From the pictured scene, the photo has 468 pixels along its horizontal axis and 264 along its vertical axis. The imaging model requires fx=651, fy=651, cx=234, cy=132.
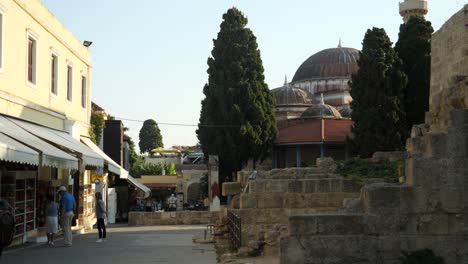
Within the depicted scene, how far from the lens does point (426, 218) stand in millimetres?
8516

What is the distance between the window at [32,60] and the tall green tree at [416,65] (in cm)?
2713

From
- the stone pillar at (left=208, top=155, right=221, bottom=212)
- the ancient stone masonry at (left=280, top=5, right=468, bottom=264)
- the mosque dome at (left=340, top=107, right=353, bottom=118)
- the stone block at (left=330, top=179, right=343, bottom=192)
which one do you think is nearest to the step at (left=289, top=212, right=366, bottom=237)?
the ancient stone masonry at (left=280, top=5, right=468, bottom=264)

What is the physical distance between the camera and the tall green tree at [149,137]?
99.3 meters

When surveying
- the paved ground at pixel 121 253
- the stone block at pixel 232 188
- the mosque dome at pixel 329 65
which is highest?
the mosque dome at pixel 329 65

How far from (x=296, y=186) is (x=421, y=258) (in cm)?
563

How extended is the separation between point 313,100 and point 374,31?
68.4 feet

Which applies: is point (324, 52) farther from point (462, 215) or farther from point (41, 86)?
point (462, 215)

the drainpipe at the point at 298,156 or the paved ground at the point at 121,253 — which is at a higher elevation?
the drainpipe at the point at 298,156

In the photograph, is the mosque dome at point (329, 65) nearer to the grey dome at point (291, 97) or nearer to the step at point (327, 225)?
the grey dome at point (291, 97)

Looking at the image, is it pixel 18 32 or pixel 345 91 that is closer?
pixel 18 32

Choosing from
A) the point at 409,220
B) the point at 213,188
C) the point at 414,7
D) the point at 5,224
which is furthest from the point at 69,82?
the point at 414,7

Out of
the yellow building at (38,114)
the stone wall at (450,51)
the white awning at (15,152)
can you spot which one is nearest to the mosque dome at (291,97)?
the yellow building at (38,114)

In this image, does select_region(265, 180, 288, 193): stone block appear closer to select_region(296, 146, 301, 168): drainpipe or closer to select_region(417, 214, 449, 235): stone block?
select_region(417, 214, 449, 235): stone block

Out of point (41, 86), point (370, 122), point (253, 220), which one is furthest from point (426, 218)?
point (370, 122)
